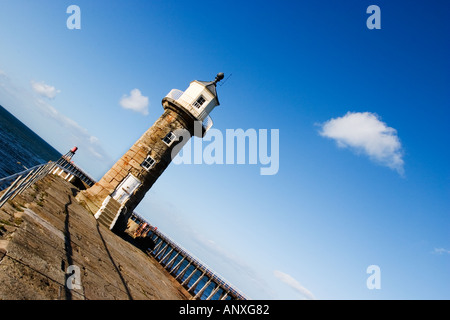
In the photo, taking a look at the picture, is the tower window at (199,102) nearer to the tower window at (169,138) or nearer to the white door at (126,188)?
the tower window at (169,138)

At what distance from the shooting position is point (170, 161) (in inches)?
786

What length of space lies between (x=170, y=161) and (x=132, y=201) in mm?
4031

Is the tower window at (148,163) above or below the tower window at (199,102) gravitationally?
below

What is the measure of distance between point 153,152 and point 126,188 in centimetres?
308

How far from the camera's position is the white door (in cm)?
1756

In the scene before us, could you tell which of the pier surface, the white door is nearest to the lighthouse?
the white door

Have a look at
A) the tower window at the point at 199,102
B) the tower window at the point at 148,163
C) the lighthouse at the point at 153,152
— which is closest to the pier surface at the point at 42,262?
the lighthouse at the point at 153,152

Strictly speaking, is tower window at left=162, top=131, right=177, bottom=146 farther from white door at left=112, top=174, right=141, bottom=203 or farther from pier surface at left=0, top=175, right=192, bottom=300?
pier surface at left=0, top=175, right=192, bottom=300

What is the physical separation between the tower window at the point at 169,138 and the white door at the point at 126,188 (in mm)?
3418

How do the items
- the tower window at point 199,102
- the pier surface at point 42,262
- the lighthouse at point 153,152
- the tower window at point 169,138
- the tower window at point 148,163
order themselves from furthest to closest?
the tower window at point 199,102 < the tower window at point 169,138 < the tower window at point 148,163 < the lighthouse at point 153,152 < the pier surface at point 42,262

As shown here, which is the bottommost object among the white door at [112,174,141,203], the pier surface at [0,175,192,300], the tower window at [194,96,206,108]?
the pier surface at [0,175,192,300]

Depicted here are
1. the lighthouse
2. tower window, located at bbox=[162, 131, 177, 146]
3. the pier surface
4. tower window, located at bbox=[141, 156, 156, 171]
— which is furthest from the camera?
tower window, located at bbox=[162, 131, 177, 146]

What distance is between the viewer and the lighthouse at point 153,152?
16.9 metres

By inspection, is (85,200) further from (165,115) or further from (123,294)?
(123,294)
